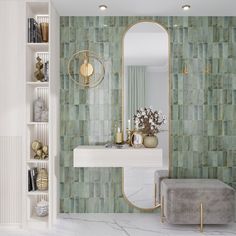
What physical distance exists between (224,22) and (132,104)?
153 centimetres

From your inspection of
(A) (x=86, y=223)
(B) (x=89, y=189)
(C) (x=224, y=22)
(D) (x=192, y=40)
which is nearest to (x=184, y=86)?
(D) (x=192, y=40)

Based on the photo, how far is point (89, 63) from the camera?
437 centimetres

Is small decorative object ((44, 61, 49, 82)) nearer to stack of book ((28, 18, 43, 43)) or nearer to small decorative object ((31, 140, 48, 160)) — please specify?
stack of book ((28, 18, 43, 43))

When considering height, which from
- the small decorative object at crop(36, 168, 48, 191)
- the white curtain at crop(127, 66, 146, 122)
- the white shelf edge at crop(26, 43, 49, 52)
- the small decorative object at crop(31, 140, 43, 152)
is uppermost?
the white shelf edge at crop(26, 43, 49, 52)

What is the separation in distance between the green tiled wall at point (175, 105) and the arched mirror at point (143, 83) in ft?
0.29

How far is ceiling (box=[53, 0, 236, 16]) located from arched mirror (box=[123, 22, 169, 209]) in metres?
0.25

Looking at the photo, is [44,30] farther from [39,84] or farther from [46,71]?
[39,84]

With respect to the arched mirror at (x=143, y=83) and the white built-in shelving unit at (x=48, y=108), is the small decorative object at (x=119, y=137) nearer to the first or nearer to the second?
the arched mirror at (x=143, y=83)

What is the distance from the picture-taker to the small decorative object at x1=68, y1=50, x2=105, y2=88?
14.3 ft

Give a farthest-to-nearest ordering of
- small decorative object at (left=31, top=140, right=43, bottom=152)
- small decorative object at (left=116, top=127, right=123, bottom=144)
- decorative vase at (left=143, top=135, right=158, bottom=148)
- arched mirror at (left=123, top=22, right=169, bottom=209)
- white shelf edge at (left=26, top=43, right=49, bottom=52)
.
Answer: arched mirror at (left=123, top=22, right=169, bottom=209), small decorative object at (left=116, top=127, right=123, bottom=144), decorative vase at (left=143, top=135, right=158, bottom=148), small decorative object at (left=31, top=140, right=43, bottom=152), white shelf edge at (left=26, top=43, right=49, bottom=52)

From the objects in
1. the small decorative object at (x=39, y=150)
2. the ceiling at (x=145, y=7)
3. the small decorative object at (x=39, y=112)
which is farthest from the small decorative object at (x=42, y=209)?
the ceiling at (x=145, y=7)

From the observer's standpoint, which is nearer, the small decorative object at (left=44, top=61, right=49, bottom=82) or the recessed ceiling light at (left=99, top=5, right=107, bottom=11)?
the small decorative object at (left=44, top=61, right=49, bottom=82)

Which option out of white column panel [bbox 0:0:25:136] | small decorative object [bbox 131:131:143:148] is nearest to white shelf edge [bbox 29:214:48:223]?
white column panel [bbox 0:0:25:136]

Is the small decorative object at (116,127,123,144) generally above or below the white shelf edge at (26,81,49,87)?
below
